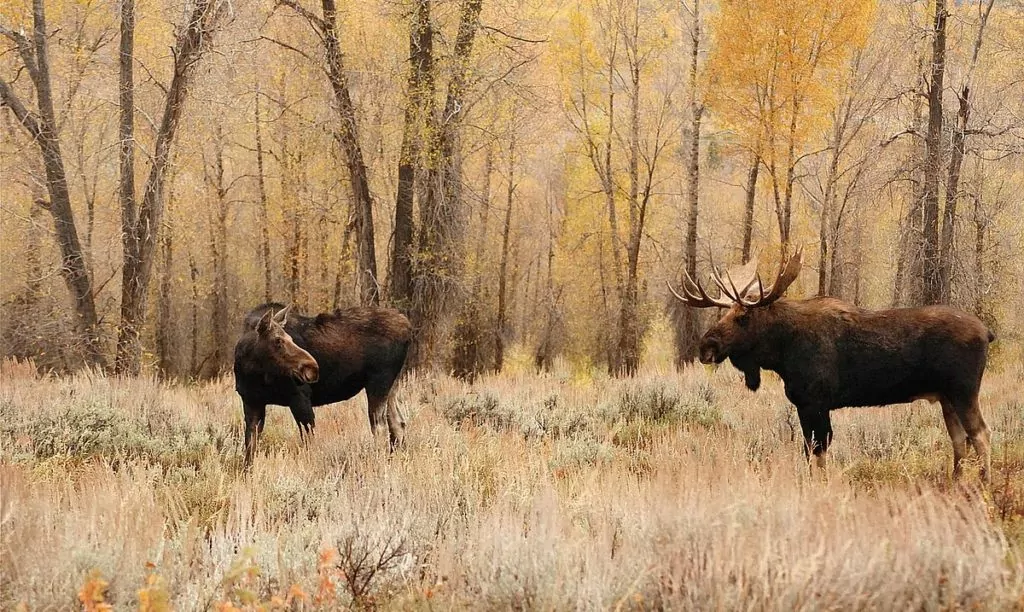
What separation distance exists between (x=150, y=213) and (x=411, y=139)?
450cm

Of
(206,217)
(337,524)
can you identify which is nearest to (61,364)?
(206,217)

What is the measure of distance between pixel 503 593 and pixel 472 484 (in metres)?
2.18

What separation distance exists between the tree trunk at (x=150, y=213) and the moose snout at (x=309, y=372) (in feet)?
23.5

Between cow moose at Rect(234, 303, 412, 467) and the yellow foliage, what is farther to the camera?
the yellow foliage

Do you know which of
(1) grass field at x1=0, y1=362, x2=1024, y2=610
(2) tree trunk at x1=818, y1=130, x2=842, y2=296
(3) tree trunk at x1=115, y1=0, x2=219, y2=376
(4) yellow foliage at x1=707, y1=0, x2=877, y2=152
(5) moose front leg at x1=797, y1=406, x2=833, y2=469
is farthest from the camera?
(2) tree trunk at x1=818, y1=130, x2=842, y2=296

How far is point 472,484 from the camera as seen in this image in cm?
572

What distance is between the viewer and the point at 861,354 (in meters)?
6.94

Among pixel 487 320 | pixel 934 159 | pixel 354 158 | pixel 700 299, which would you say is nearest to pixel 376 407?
pixel 700 299

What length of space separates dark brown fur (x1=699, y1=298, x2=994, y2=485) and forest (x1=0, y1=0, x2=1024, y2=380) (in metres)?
6.68

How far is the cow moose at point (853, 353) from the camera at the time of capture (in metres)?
6.70

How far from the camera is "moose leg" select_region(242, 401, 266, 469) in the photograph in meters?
7.39

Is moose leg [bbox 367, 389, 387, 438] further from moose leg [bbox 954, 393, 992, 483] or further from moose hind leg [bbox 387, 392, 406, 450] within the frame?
moose leg [bbox 954, 393, 992, 483]

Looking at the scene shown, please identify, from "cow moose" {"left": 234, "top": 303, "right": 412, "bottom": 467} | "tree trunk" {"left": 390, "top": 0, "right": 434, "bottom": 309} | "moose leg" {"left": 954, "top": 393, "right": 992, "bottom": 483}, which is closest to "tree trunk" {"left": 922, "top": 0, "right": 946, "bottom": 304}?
"moose leg" {"left": 954, "top": 393, "right": 992, "bottom": 483}

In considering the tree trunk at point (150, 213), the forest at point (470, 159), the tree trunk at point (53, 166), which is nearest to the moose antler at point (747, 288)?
the forest at point (470, 159)
